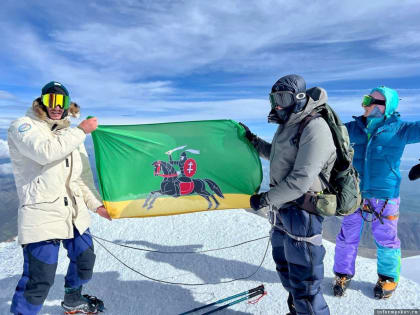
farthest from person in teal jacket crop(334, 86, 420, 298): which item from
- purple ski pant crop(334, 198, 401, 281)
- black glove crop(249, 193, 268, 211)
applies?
black glove crop(249, 193, 268, 211)

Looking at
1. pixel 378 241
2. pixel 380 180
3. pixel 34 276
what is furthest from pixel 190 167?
pixel 378 241

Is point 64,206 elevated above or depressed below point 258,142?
below

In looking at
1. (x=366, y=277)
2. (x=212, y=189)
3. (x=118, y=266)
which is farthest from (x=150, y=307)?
(x=366, y=277)

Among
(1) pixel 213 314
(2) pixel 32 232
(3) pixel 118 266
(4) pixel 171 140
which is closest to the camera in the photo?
(2) pixel 32 232

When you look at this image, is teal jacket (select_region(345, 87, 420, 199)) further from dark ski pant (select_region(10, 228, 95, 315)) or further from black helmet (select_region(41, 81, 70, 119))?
dark ski pant (select_region(10, 228, 95, 315))

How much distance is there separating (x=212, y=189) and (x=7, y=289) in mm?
3687

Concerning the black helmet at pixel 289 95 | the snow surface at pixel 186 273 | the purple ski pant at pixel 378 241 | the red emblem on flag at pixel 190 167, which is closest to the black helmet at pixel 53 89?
the red emblem on flag at pixel 190 167

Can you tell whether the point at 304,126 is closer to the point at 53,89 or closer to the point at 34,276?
the point at 53,89

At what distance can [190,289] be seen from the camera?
15.5 feet

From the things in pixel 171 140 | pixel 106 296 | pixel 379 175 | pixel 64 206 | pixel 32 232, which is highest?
pixel 171 140

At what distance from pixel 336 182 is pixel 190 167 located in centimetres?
216

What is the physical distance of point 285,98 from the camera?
121 inches

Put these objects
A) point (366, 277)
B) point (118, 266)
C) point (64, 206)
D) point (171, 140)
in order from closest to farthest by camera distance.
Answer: point (64, 206)
point (171, 140)
point (366, 277)
point (118, 266)

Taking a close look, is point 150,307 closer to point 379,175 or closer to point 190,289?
point 190,289
